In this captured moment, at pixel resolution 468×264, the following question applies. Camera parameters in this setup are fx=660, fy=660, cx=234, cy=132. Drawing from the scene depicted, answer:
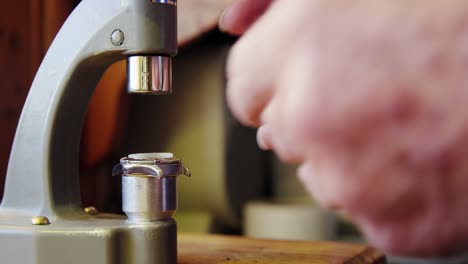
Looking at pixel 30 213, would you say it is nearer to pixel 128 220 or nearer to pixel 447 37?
pixel 128 220

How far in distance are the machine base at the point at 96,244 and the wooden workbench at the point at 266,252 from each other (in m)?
0.07

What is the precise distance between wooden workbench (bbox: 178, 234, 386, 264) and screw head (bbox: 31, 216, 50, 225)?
108 millimetres

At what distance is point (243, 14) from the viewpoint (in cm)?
19

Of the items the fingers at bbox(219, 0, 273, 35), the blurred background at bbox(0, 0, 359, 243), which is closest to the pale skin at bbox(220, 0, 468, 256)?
the fingers at bbox(219, 0, 273, 35)

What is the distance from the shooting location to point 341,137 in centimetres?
14

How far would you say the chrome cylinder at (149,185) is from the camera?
45cm

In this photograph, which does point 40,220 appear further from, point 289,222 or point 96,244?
point 289,222

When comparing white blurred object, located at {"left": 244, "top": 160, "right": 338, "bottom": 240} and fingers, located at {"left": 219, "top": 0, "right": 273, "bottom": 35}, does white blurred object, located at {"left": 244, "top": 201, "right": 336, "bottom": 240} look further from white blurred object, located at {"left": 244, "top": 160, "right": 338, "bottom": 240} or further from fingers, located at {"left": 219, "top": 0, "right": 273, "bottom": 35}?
fingers, located at {"left": 219, "top": 0, "right": 273, "bottom": 35}

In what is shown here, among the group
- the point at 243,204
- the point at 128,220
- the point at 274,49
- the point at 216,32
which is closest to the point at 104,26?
the point at 128,220

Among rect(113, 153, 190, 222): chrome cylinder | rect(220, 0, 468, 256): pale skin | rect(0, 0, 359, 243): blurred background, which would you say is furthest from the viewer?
rect(0, 0, 359, 243): blurred background

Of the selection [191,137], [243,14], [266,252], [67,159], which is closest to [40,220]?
[67,159]

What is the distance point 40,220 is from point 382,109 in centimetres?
40

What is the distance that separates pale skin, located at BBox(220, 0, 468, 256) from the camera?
0.13m

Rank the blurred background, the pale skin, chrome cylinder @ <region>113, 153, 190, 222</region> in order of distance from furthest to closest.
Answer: the blurred background
chrome cylinder @ <region>113, 153, 190, 222</region>
the pale skin
